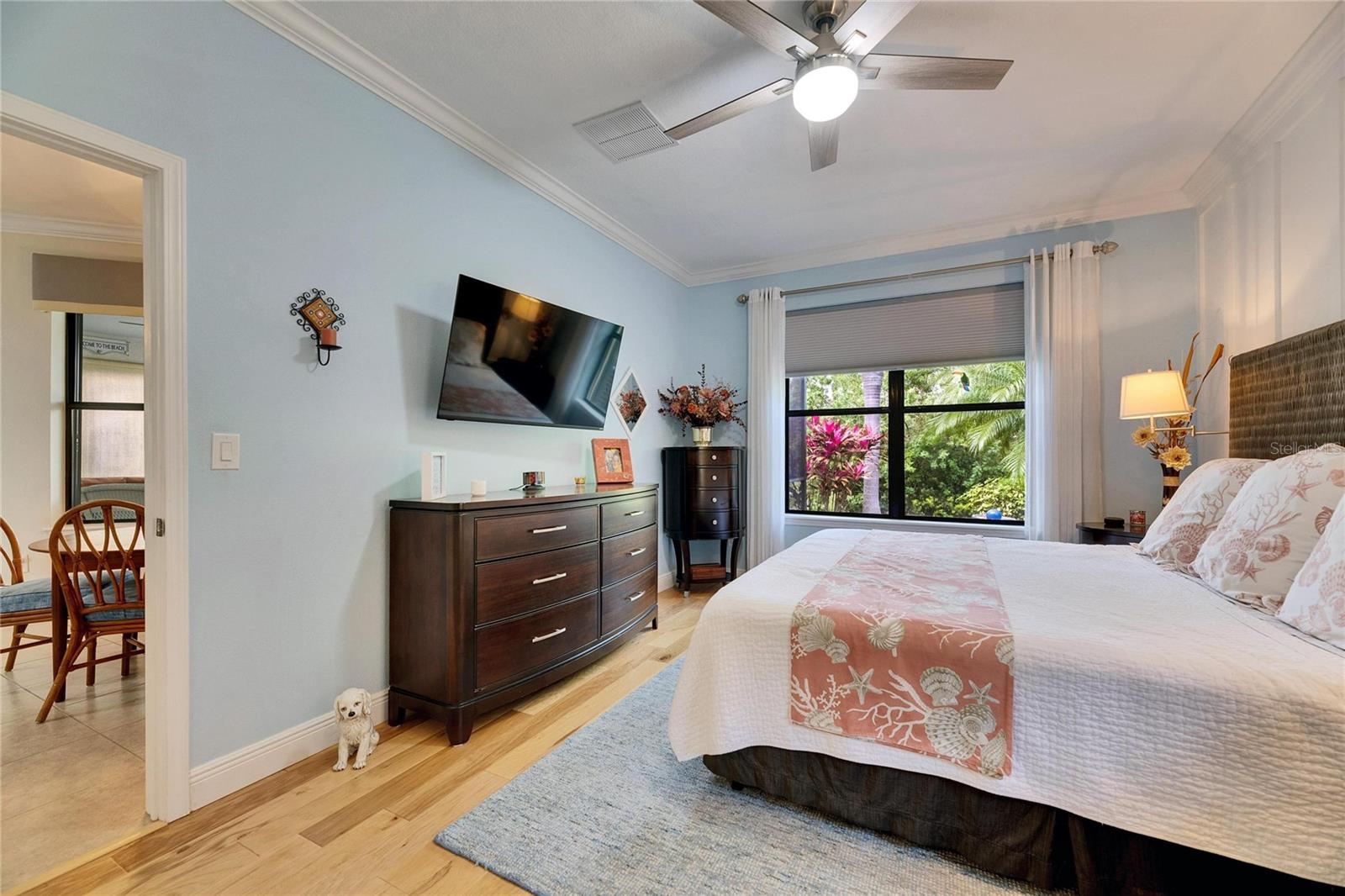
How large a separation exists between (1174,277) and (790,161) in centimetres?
256

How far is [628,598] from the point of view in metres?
2.98

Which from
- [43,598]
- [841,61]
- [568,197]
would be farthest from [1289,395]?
[43,598]

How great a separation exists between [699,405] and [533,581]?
2350mm

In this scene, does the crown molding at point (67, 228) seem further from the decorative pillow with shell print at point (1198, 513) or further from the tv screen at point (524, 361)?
the decorative pillow with shell print at point (1198, 513)

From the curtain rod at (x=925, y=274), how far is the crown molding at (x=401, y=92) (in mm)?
1688

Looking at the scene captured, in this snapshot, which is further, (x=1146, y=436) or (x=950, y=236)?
(x=950, y=236)

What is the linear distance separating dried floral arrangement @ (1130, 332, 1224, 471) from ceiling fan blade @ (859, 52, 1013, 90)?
2.02m

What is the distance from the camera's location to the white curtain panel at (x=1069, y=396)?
337 cm

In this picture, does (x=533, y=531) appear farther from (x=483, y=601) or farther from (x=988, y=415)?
(x=988, y=415)

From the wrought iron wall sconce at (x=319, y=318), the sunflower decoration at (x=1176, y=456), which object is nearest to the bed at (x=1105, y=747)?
the sunflower decoration at (x=1176, y=456)

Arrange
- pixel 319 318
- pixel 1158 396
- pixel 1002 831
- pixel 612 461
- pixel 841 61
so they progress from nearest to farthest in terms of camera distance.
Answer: pixel 1002 831, pixel 841 61, pixel 319 318, pixel 1158 396, pixel 612 461

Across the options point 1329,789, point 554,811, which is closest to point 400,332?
point 554,811

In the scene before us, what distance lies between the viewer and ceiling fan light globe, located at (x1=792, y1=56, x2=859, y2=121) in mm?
1787

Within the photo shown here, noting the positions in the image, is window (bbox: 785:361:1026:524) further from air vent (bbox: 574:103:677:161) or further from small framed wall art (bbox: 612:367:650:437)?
air vent (bbox: 574:103:677:161)
